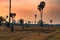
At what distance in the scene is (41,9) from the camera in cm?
13925

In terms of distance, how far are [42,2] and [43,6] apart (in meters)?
2.59

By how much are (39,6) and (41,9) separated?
2.29m

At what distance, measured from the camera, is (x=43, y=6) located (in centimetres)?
13712

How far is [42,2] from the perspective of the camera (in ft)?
447

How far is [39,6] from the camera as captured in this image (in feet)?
458

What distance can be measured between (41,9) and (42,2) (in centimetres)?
506

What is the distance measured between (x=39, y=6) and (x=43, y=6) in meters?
3.43

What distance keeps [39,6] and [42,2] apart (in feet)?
14.1
